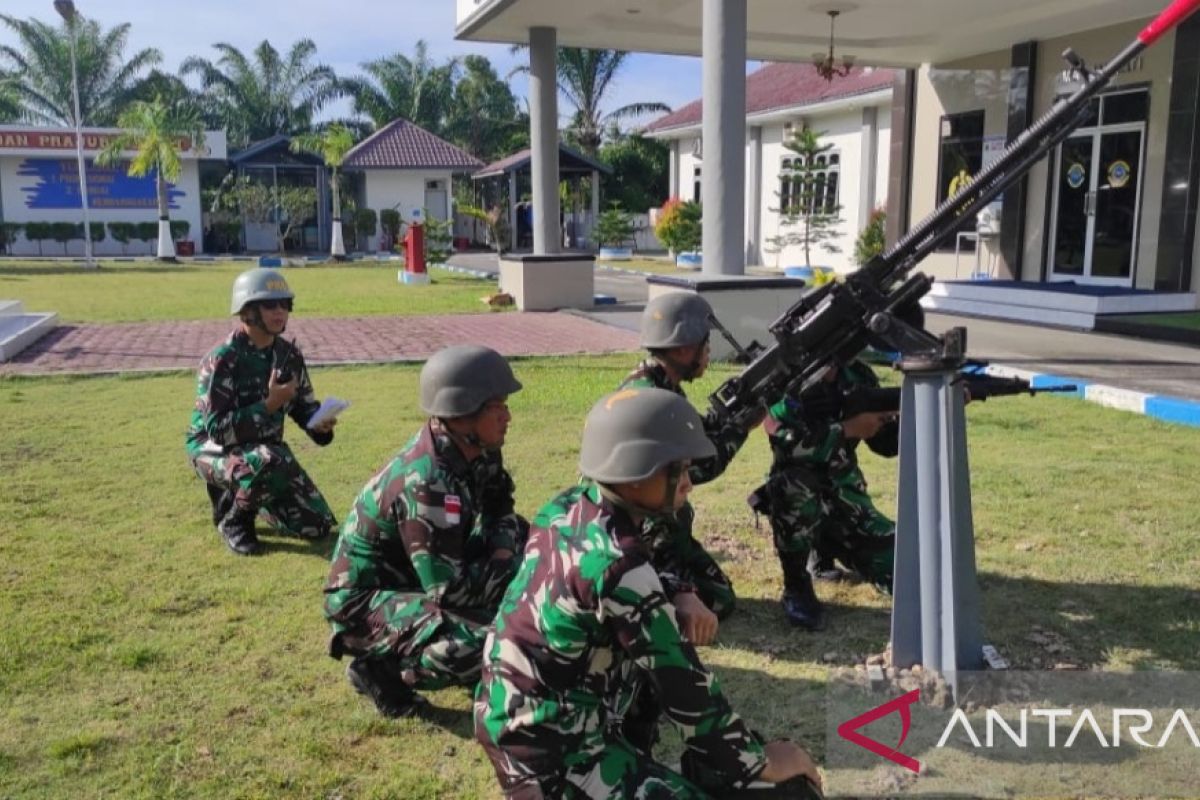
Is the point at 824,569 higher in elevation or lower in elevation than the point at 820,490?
lower

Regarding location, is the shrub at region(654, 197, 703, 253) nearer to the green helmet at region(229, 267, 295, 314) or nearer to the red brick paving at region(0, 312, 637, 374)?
the red brick paving at region(0, 312, 637, 374)

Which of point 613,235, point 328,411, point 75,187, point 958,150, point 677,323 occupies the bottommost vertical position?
point 328,411

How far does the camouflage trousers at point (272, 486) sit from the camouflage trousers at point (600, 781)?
3008mm

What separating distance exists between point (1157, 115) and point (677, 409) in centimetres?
1380

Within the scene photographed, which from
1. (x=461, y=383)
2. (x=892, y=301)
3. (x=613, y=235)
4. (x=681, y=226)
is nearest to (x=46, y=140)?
(x=613, y=235)

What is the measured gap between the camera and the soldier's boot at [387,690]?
3404 mm

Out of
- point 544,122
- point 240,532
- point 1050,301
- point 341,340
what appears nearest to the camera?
point 240,532

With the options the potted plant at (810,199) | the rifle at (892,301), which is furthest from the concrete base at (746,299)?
the potted plant at (810,199)

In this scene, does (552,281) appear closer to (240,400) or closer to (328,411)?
(240,400)

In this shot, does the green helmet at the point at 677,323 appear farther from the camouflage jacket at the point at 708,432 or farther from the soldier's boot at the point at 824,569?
the soldier's boot at the point at 824,569

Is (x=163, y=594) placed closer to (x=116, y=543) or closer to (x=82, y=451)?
(x=116, y=543)

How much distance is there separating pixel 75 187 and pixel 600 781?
125 feet

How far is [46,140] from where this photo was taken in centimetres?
3400

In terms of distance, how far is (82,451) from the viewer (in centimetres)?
698
